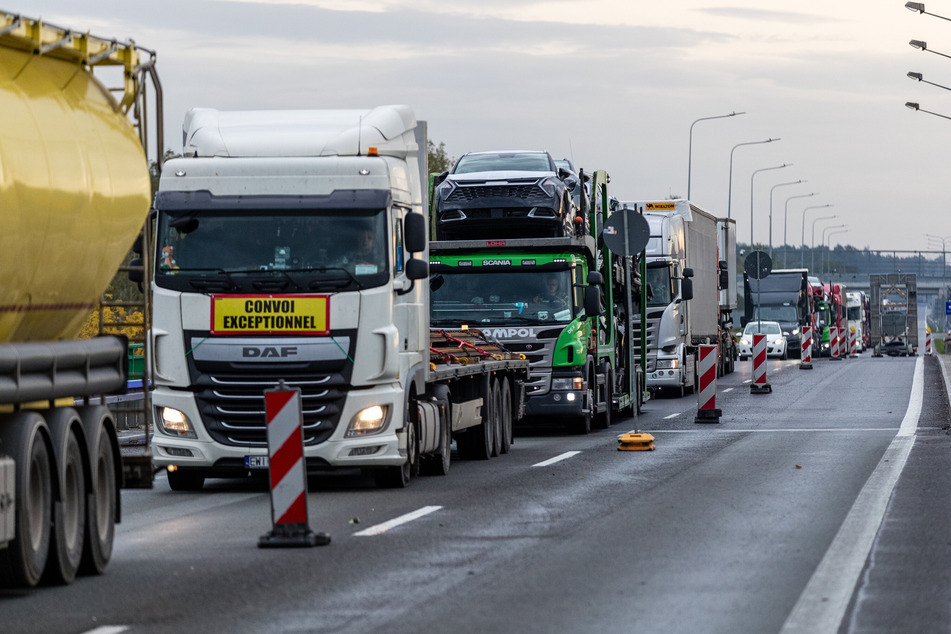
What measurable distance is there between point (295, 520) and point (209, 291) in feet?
13.5

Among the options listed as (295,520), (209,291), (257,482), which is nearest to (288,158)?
(209,291)

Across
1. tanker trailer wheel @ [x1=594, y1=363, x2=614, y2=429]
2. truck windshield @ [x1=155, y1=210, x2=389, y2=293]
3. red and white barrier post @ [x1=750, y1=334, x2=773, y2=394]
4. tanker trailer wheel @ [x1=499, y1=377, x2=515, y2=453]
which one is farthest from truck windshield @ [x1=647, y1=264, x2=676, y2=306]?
truck windshield @ [x1=155, y1=210, x2=389, y2=293]

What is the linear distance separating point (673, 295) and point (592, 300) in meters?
11.7

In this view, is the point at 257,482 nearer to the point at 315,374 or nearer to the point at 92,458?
the point at 315,374

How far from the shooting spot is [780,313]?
66.4 meters

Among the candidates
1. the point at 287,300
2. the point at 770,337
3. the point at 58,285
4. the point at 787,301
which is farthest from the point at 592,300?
the point at 787,301

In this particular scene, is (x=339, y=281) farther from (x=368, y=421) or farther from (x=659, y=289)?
(x=659, y=289)

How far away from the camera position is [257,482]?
16.5 m

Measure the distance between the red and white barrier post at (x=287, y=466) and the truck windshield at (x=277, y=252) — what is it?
3.67 m

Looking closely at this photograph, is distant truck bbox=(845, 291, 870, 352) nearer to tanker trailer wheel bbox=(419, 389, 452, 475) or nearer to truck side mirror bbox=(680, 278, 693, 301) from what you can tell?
truck side mirror bbox=(680, 278, 693, 301)

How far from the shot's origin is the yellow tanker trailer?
8.79 m

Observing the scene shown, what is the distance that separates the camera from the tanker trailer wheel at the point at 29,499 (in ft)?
28.7

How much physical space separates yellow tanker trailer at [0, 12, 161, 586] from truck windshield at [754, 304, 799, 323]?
57.1 m

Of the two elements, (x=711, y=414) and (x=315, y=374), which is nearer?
(x=315, y=374)
